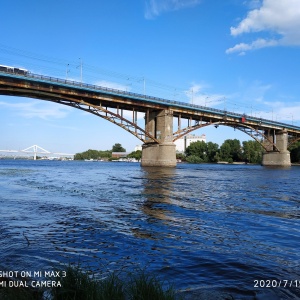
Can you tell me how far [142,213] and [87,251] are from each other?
5.54 m

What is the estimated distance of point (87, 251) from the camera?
7.60 meters

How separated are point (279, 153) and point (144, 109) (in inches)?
2312

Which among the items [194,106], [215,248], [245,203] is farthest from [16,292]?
[194,106]

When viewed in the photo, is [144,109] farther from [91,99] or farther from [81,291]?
[81,291]

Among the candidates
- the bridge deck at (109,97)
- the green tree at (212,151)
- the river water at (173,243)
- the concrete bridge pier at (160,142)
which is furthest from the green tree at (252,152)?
the river water at (173,243)

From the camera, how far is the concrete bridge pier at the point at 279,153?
10706cm

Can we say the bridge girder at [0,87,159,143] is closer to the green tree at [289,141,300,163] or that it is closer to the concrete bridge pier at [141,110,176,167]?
the concrete bridge pier at [141,110,176,167]

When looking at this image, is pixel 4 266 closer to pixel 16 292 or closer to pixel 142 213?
pixel 16 292

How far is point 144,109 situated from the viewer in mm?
74688
